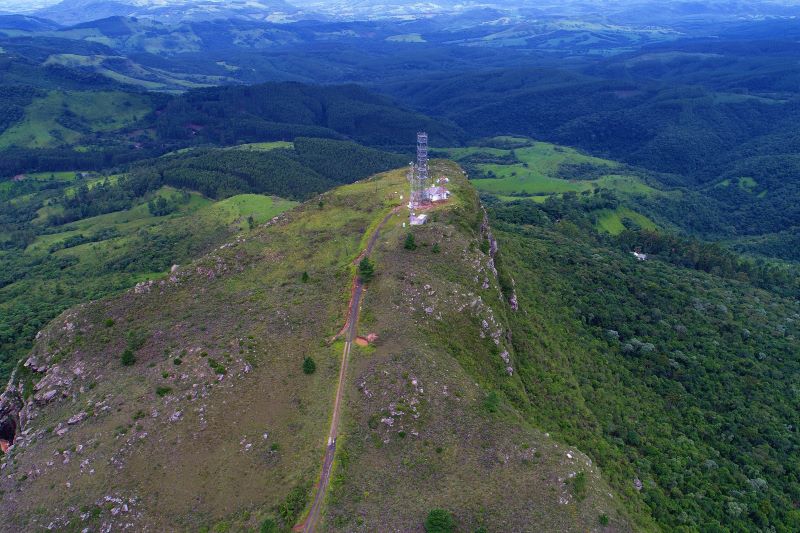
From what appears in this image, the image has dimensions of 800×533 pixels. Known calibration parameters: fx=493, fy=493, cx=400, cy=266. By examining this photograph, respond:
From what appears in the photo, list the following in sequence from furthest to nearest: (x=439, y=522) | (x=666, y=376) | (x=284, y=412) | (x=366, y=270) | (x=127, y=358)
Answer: (x=666, y=376) < (x=366, y=270) < (x=127, y=358) < (x=284, y=412) < (x=439, y=522)

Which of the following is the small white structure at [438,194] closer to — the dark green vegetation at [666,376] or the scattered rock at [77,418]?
the dark green vegetation at [666,376]

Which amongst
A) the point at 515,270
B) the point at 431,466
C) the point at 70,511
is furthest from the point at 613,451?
the point at 70,511

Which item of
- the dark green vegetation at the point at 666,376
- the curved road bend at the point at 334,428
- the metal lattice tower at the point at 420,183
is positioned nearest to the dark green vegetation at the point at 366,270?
the curved road bend at the point at 334,428

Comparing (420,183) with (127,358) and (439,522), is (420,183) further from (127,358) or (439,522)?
(439,522)

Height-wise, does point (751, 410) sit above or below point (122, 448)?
below

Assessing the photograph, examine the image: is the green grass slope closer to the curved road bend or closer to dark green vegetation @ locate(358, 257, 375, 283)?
the curved road bend

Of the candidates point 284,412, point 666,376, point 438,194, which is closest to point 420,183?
point 438,194

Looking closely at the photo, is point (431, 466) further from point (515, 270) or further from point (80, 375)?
point (515, 270)
